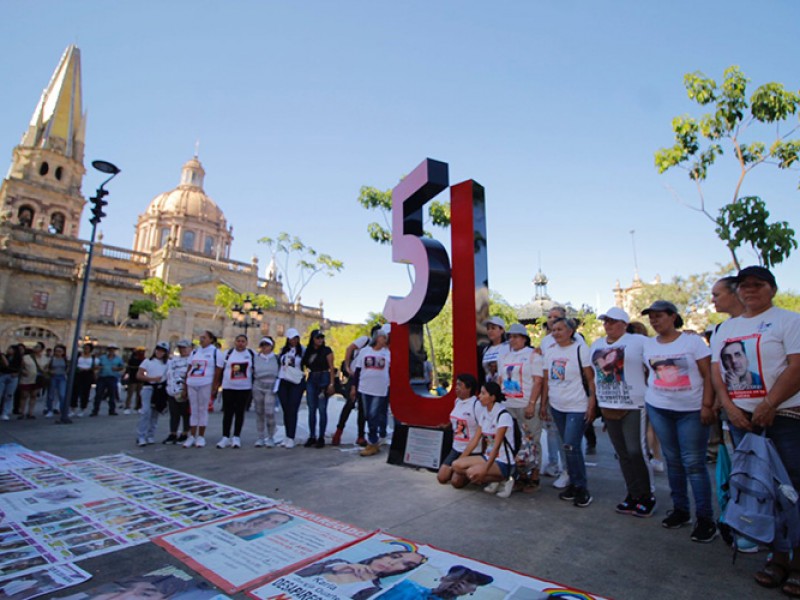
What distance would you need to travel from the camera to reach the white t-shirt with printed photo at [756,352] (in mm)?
2590

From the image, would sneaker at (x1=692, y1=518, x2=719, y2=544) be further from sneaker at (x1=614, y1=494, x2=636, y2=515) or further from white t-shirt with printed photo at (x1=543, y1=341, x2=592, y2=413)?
white t-shirt with printed photo at (x1=543, y1=341, x2=592, y2=413)

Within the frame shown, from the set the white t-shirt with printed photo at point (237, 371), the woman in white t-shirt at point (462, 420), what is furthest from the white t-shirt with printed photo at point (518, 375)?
the white t-shirt with printed photo at point (237, 371)

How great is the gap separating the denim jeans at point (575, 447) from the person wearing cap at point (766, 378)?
1.28 m

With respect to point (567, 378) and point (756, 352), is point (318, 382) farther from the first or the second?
point (756, 352)

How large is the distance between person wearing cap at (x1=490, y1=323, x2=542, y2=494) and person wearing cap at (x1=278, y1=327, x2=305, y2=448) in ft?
10.5

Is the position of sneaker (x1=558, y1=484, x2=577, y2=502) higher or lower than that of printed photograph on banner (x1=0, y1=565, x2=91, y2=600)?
higher

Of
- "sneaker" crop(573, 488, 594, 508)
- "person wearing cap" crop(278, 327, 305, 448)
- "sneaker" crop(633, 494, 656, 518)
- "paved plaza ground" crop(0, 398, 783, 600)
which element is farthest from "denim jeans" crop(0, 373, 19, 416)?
"sneaker" crop(633, 494, 656, 518)

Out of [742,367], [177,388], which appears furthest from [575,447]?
[177,388]

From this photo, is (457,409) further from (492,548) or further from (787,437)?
(787,437)

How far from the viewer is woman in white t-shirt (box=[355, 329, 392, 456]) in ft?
21.1

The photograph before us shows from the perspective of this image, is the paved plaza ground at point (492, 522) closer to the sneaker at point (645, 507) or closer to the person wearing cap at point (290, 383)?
the sneaker at point (645, 507)

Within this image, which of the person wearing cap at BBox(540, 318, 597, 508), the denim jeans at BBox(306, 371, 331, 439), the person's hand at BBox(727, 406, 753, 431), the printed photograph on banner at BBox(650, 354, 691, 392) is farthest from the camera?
the denim jeans at BBox(306, 371, 331, 439)

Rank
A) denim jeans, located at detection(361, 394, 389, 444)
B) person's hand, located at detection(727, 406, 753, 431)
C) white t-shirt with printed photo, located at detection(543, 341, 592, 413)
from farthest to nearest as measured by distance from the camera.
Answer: denim jeans, located at detection(361, 394, 389, 444), white t-shirt with printed photo, located at detection(543, 341, 592, 413), person's hand, located at detection(727, 406, 753, 431)

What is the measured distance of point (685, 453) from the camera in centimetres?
326
